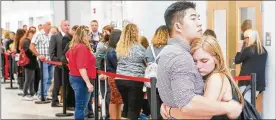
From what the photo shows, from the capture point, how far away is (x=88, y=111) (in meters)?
3.92

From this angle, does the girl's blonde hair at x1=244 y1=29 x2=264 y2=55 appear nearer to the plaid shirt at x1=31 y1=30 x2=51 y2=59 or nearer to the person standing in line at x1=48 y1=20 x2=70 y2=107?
the person standing in line at x1=48 y1=20 x2=70 y2=107

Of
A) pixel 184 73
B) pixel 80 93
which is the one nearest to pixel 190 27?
pixel 184 73

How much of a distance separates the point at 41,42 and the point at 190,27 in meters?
4.74

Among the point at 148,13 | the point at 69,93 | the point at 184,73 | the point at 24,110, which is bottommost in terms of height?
the point at 24,110

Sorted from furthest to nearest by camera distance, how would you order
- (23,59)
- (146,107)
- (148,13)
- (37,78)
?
1. (148,13)
2. (37,78)
3. (23,59)
4. (146,107)

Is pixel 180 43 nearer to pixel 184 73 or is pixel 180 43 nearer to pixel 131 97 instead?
pixel 184 73

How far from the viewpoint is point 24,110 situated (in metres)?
6.38

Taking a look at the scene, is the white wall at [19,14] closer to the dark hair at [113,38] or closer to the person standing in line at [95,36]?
the person standing in line at [95,36]

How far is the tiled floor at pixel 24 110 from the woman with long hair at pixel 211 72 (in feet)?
11.8

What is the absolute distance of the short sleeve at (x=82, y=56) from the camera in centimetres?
332

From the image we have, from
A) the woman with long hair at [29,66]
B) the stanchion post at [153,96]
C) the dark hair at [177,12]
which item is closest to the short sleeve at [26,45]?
the woman with long hair at [29,66]

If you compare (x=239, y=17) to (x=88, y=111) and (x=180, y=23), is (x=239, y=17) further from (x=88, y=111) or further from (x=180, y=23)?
(x=180, y=23)

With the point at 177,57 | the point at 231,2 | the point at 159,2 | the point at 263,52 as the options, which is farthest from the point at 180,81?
the point at 159,2

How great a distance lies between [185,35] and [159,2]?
6391 mm
